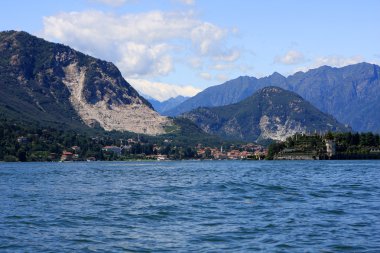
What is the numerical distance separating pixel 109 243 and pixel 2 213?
20777mm

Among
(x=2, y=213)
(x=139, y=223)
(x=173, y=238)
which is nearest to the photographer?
(x=173, y=238)

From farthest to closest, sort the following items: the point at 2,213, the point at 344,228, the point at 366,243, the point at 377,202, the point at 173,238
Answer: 1. the point at 377,202
2. the point at 2,213
3. the point at 344,228
4. the point at 173,238
5. the point at 366,243

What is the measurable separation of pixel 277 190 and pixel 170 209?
26056 millimetres

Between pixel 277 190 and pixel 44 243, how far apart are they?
45.9 metres

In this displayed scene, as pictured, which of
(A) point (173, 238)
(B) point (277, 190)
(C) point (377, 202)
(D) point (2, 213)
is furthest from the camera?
(B) point (277, 190)

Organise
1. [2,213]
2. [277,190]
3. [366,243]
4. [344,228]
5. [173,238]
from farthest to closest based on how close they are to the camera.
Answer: [277,190], [2,213], [344,228], [173,238], [366,243]

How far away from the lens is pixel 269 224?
49406 mm

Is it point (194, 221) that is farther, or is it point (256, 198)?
point (256, 198)

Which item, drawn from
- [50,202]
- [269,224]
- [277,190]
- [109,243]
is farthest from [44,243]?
[277,190]

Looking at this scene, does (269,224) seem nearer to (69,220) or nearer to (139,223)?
(139,223)

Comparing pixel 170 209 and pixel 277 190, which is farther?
pixel 277 190

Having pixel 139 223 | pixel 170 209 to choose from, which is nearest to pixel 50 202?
pixel 170 209

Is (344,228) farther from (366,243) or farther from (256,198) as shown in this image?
(256,198)

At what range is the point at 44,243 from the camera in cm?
4262
